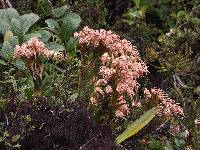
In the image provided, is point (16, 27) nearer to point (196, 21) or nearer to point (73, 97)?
point (73, 97)

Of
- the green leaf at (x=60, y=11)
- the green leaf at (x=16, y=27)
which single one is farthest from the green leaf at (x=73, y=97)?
the green leaf at (x=60, y=11)

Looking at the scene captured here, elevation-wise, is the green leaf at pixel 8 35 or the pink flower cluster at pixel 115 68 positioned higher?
the pink flower cluster at pixel 115 68

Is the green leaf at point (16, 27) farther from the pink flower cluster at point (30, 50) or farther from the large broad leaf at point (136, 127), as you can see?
the large broad leaf at point (136, 127)

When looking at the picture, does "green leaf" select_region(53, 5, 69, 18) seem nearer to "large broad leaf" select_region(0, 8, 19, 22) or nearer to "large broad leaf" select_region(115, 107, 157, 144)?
"large broad leaf" select_region(0, 8, 19, 22)

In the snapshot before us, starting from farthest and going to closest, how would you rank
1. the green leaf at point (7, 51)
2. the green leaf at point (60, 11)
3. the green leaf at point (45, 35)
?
1. the green leaf at point (60, 11)
2. the green leaf at point (45, 35)
3. the green leaf at point (7, 51)

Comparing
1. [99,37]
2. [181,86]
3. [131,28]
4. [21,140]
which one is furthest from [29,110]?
[131,28]

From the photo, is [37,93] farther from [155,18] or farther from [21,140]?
[155,18]

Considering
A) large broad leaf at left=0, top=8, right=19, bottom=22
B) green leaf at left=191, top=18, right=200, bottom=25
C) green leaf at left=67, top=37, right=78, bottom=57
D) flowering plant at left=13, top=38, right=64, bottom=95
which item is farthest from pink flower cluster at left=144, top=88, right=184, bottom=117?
green leaf at left=191, top=18, right=200, bottom=25

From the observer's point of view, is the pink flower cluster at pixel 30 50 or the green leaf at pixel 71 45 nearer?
the pink flower cluster at pixel 30 50

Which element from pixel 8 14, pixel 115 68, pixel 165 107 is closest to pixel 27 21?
pixel 8 14
